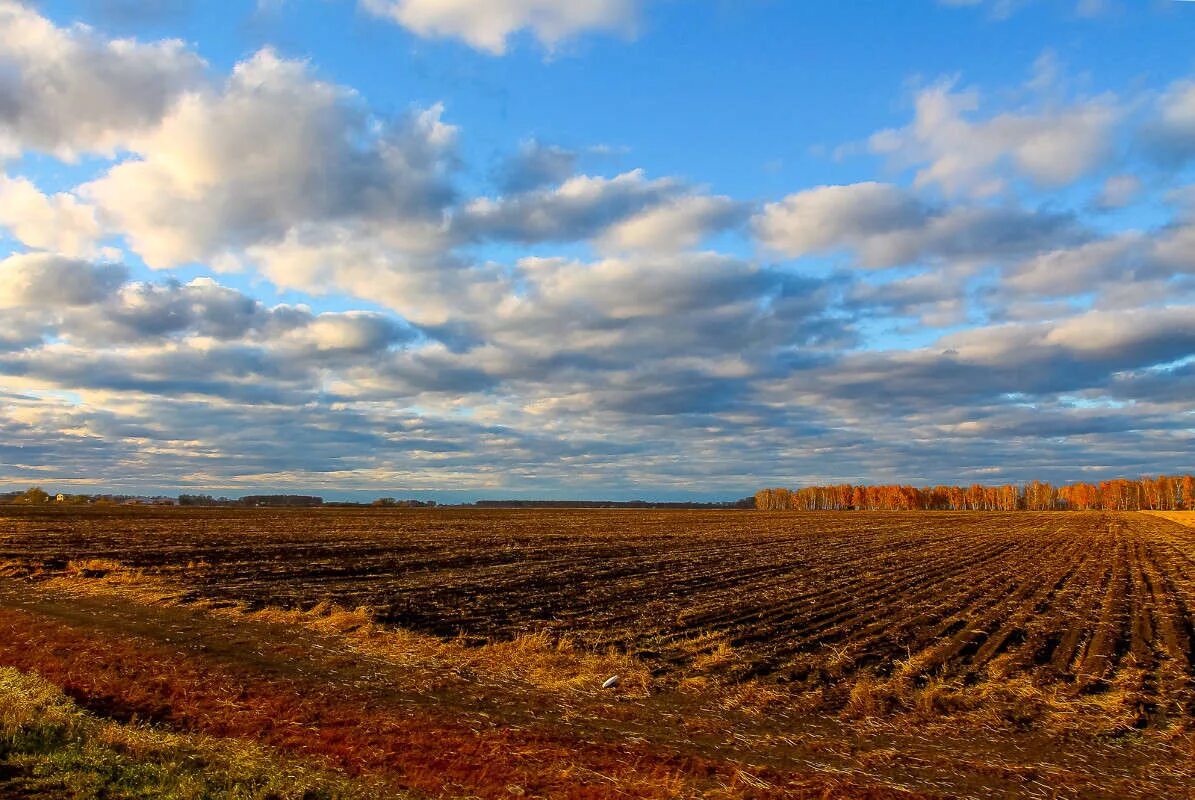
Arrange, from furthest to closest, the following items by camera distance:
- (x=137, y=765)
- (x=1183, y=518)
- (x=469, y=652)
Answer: (x=1183, y=518) → (x=469, y=652) → (x=137, y=765)

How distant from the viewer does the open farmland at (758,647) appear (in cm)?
950

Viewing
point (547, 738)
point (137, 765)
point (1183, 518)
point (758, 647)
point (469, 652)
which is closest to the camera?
point (137, 765)

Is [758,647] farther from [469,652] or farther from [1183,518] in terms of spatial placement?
[1183,518]

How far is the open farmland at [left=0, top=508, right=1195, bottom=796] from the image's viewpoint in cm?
950

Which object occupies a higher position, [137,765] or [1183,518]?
[137,765]

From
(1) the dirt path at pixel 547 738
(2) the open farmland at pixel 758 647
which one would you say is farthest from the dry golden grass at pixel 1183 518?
(1) the dirt path at pixel 547 738

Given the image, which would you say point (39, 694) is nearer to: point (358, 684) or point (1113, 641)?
point (358, 684)

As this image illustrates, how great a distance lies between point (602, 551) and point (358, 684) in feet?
102

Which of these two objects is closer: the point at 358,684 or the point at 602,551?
the point at 358,684

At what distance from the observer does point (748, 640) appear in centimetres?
1658

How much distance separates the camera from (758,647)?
51.8 ft

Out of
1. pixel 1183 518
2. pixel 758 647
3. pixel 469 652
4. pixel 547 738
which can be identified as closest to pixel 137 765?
pixel 547 738

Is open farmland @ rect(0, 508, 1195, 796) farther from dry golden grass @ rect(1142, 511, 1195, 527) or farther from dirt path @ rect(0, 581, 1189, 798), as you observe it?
dry golden grass @ rect(1142, 511, 1195, 527)

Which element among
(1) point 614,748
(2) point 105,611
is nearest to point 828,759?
(1) point 614,748
